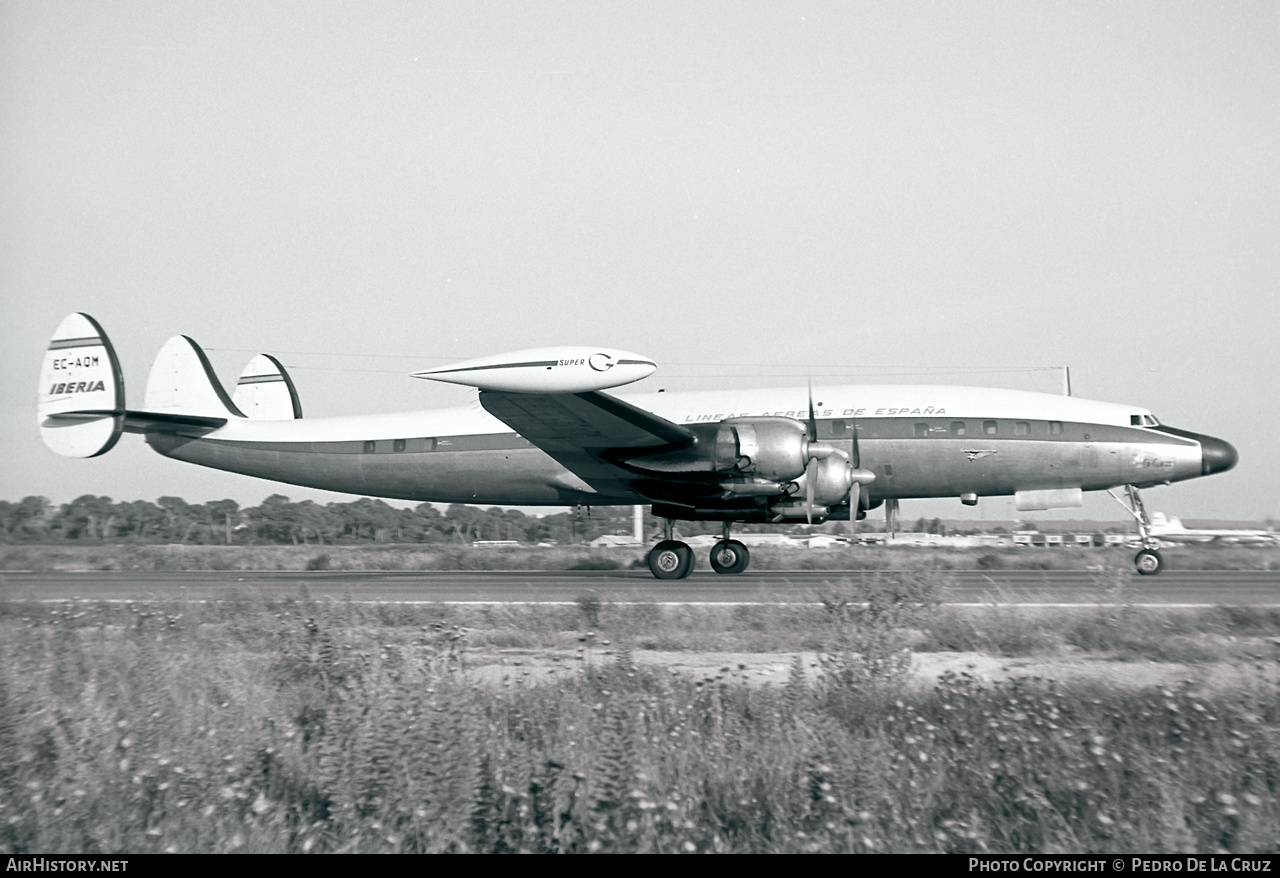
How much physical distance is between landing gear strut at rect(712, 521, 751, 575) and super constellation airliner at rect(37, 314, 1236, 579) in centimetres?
4

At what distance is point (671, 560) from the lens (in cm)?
1847

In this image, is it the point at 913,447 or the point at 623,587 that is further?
the point at 913,447

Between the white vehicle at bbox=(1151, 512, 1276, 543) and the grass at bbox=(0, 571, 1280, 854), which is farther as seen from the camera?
the white vehicle at bbox=(1151, 512, 1276, 543)

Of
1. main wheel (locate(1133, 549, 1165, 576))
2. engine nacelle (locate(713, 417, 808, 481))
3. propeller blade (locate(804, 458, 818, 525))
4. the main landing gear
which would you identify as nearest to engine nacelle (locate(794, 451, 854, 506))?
propeller blade (locate(804, 458, 818, 525))

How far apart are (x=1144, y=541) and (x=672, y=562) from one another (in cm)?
959

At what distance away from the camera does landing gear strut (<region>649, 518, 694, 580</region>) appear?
18.4 meters

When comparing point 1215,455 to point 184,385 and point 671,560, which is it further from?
point 184,385

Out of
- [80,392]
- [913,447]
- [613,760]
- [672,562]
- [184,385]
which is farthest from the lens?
[184,385]

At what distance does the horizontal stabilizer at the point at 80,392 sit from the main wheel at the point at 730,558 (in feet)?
45.0

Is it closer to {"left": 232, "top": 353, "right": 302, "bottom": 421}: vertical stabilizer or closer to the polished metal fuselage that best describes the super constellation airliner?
the polished metal fuselage

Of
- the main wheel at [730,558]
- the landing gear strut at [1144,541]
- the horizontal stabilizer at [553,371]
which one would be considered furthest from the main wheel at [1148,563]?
the horizontal stabilizer at [553,371]

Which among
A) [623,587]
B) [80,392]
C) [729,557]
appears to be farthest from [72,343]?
[729,557]
